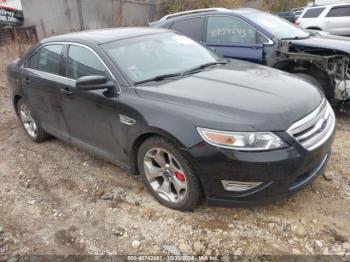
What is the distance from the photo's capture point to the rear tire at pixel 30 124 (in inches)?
197

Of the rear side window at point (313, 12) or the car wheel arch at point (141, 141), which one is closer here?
the car wheel arch at point (141, 141)

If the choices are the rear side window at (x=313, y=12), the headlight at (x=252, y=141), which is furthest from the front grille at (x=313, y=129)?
the rear side window at (x=313, y=12)

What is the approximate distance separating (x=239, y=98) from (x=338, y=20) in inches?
456

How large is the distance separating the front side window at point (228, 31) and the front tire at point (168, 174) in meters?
3.50

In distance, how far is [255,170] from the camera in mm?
2701

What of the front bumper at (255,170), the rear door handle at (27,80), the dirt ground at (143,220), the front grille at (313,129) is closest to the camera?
the front bumper at (255,170)

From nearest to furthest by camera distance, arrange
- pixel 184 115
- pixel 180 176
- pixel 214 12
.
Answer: pixel 184 115, pixel 180 176, pixel 214 12

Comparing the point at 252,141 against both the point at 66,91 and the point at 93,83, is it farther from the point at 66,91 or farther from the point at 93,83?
the point at 66,91

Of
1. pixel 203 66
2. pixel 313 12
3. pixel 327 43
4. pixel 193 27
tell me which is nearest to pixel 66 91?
pixel 203 66

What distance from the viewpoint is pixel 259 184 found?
2779 millimetres

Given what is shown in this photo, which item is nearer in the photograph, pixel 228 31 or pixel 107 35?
pixel 107 35

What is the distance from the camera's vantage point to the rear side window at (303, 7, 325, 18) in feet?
43.6

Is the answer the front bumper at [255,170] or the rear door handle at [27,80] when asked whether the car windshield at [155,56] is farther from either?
the rear door handle at [27,80]

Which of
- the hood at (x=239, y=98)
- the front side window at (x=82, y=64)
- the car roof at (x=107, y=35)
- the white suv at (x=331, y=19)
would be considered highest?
the car roof at (x=107, y=35)
